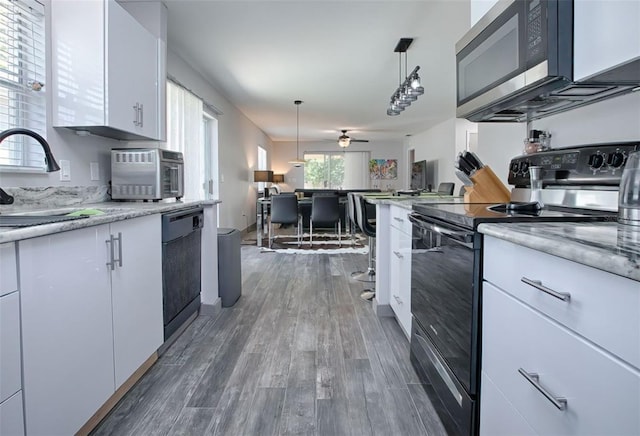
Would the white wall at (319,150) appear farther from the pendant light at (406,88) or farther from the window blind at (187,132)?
the pendant light at (406,88)

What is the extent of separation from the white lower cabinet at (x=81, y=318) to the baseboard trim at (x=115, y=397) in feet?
0.19

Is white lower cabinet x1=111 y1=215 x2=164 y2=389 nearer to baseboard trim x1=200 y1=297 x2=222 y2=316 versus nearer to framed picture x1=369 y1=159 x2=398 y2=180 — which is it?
baseboard trim x1=200 y1=297 x2=222 y2=316

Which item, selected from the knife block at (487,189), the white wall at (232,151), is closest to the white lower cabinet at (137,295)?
the knife block at (487,189)

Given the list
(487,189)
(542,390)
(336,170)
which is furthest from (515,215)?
(336,170)

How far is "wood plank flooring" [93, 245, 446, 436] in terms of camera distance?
1.46m

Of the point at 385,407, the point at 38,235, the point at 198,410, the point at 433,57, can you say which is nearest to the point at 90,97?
the point at 38,235

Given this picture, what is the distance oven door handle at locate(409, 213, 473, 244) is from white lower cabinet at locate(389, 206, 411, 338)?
26 centimetres

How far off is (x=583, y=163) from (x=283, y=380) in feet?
5.34

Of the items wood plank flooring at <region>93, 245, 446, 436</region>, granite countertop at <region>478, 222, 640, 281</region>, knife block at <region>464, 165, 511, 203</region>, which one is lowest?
wood plank flooring at <region>93, 245, 446, 436</region>

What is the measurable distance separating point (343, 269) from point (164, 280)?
8.36 ft

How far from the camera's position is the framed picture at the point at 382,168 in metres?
11.8

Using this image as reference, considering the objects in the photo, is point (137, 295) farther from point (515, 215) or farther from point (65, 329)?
point (515, 215)

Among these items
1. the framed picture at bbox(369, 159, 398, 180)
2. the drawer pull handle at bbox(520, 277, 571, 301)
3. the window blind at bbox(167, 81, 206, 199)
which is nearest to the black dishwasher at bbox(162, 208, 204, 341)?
the window blind at bbox(167, 81, 206, 199)

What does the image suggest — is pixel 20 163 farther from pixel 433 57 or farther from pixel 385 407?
pixel 433 57
